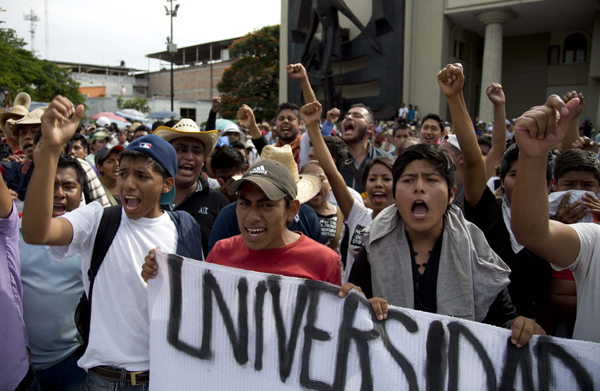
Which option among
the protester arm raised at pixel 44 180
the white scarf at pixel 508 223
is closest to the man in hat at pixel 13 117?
the protester arm raised at pixel 44 180

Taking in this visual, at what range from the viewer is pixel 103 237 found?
6.63 feet

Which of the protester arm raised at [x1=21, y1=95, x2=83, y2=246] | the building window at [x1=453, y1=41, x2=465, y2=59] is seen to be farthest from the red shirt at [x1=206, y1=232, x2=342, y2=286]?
the building window at [x1=453, y1=41, x2=465, y2=59]

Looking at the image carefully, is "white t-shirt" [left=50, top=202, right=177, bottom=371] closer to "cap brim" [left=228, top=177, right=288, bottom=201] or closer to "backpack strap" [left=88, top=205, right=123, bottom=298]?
"backpack strap" [left=88, top=205, right=123, bottom=298]

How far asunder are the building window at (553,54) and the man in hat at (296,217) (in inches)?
1181

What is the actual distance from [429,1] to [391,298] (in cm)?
2449

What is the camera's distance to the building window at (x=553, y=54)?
26.9 metres

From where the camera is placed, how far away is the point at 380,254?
75.2 inches

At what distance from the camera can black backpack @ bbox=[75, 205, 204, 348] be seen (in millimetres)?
1998

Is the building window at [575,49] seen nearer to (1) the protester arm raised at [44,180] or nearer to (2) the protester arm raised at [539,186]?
(2) the protester arm raised at [539,186]

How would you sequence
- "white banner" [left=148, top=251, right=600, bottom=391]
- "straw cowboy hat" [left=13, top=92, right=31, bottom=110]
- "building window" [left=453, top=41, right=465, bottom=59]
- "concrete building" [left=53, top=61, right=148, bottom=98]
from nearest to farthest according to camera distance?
"white banner" [left=148, top=251, right=600, bottom=391]
"straw cowboy hat" [left=13, top=92, right=31, bottom=110]
"building window" [left=453, top=41, right=465, bottom=59]
"concrete building" [left=53, top=61, right=148, bottom=98]

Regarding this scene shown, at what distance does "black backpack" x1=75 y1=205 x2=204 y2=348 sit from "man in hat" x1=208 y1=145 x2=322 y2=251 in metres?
0.13

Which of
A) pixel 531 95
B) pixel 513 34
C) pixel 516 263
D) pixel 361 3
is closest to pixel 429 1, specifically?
pixel 361 3

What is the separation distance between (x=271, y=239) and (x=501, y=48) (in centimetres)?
2287

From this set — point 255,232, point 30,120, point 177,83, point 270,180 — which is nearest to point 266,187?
point 270,180
